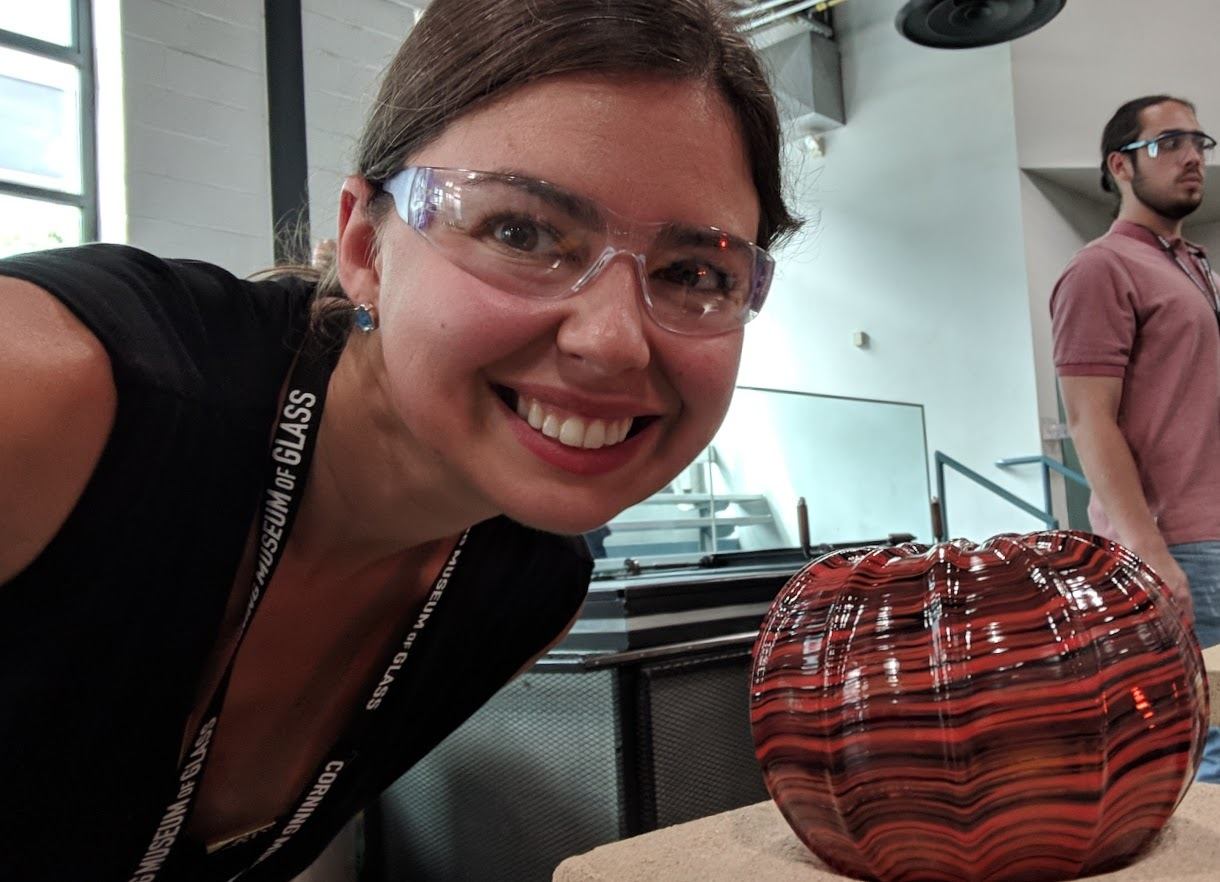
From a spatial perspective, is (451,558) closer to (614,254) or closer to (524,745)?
(614,254)

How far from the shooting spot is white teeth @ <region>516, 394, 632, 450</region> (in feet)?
2.40

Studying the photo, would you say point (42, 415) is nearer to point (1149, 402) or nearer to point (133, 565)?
point (133, 565)

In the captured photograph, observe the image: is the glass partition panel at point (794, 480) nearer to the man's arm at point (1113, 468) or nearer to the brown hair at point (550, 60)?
the man's arm at point (1113, 468)

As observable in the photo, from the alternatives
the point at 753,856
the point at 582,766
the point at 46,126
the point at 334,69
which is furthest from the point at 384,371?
the point at 46,126

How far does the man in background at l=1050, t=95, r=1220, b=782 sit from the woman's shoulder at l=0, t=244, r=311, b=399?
1.42 m

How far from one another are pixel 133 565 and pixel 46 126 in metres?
3.58

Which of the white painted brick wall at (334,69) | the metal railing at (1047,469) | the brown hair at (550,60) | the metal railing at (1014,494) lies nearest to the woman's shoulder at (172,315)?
the brown hair at (550,60)

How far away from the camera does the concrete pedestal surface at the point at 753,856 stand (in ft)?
1.75

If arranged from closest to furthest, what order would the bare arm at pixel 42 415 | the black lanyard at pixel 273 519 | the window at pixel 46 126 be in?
the bare arm at pixel 42 415
the black lanyard at pixel 273 519
the window at pixel 46 126

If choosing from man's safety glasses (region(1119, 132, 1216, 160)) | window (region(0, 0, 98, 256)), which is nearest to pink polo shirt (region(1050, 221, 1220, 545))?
man's safety glasses (region(1119, 132, 1216, 160))

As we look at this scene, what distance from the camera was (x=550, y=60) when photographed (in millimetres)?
740

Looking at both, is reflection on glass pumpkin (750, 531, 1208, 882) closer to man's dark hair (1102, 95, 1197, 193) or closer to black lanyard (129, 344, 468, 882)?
black lanyard (129, 344, 468, 882)

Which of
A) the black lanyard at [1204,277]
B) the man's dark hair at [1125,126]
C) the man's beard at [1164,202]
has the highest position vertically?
the man's dark hair at [1125,126]

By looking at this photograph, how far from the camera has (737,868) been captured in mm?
560
